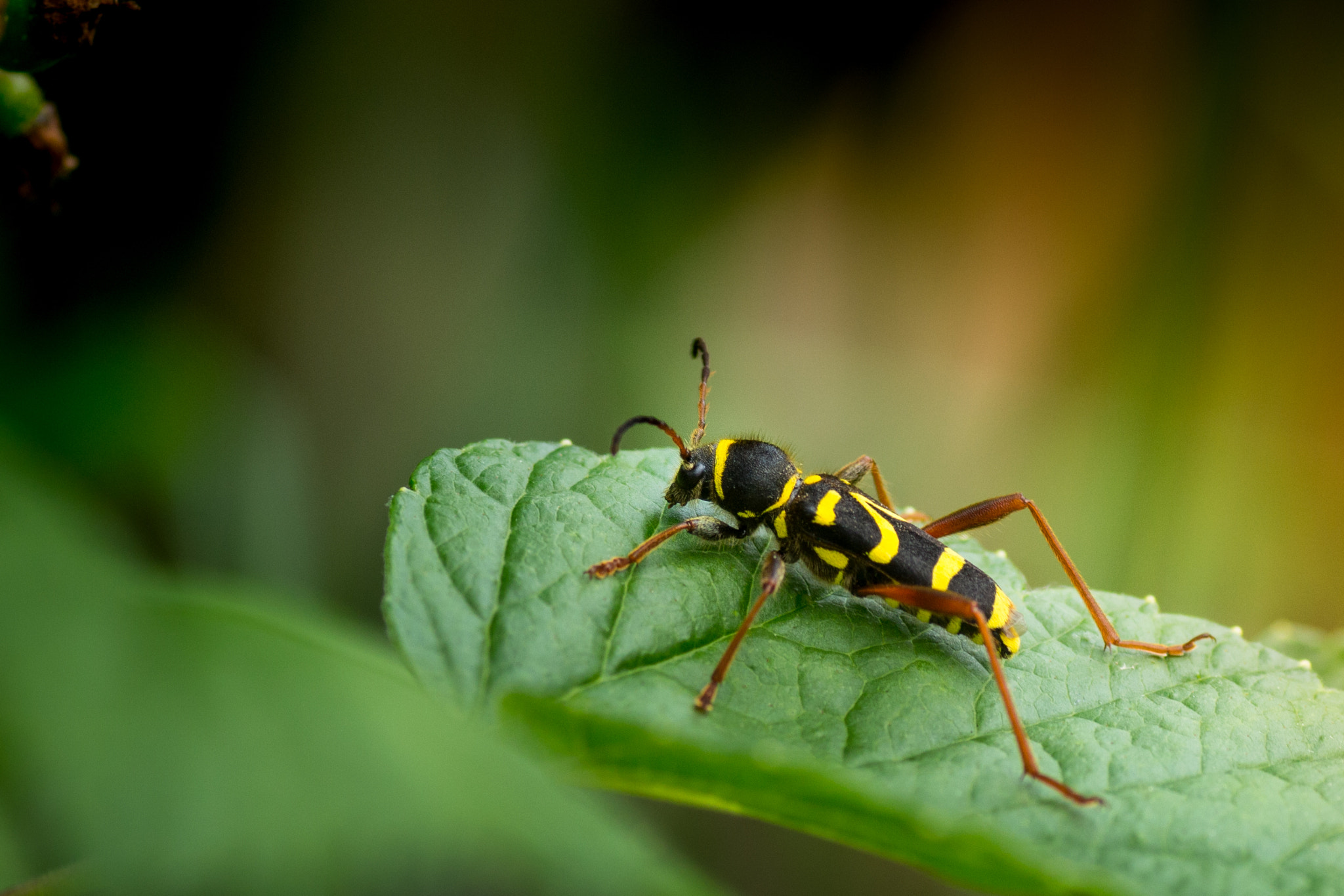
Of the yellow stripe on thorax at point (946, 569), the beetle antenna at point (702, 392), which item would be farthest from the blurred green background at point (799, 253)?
the yellow stripe on thorax at point (946, 569)

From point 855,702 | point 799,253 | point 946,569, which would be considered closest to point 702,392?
point 946,569

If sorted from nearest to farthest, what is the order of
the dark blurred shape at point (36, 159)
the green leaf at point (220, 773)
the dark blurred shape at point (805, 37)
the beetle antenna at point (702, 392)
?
the green leaf at point (220, 773)
the dark blurred shape at point (36, 159)
the beetle antenna at point (702, 392)
the dark blurred shape at point (805, 37)

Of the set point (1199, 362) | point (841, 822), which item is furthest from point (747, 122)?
point (841, 822)

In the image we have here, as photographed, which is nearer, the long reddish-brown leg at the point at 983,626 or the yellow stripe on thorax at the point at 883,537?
the long reddish-brown leg at the point at 983,626

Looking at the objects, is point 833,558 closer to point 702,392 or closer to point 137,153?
point 702,392

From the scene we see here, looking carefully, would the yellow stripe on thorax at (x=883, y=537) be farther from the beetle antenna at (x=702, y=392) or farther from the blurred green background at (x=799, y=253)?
the blurred green background at (x=799, y=253)

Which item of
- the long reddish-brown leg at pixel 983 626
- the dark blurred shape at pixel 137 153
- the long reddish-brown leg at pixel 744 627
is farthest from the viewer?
the dark blurred shape at pixel 137 153
